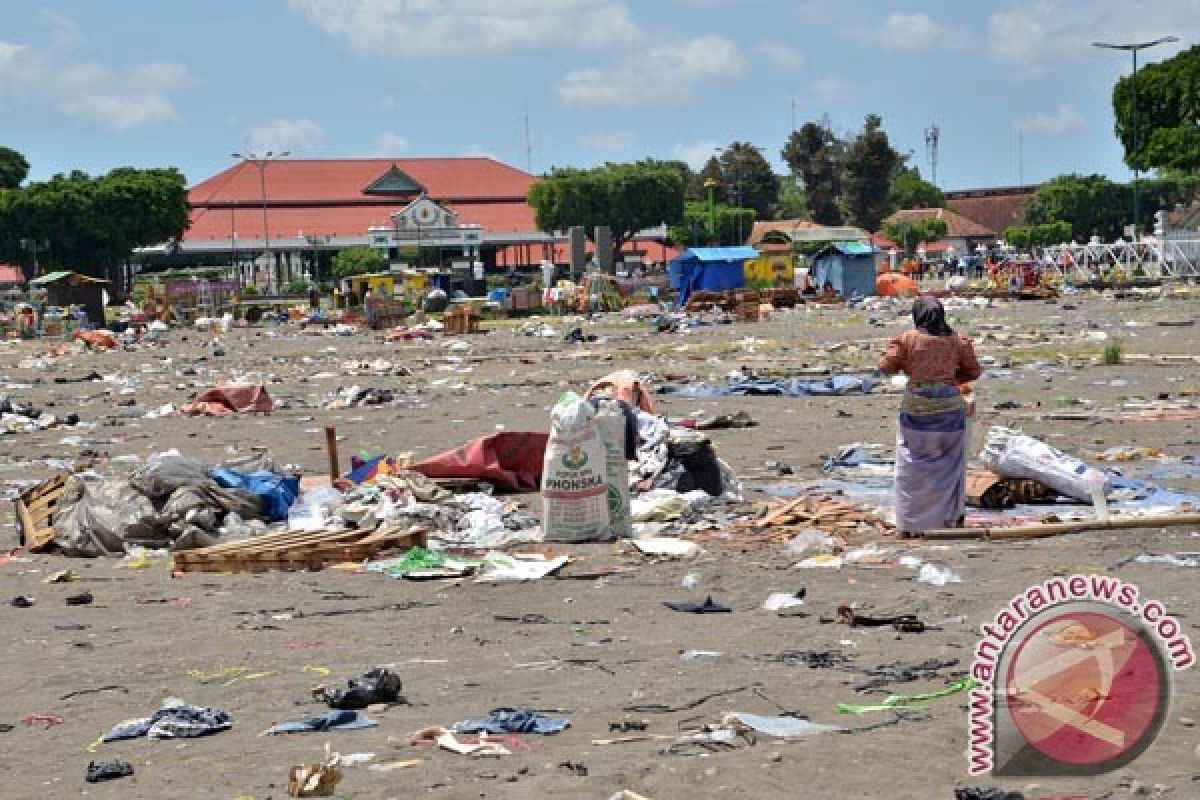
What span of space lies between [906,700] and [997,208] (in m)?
128

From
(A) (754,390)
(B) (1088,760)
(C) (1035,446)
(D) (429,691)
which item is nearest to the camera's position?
(B) (1088,760)

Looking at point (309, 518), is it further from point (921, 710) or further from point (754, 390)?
point (754, 390)

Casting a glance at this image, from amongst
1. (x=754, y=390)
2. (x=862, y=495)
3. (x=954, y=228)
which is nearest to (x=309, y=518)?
(x=862, y=495)

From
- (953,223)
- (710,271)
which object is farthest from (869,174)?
(710,271)

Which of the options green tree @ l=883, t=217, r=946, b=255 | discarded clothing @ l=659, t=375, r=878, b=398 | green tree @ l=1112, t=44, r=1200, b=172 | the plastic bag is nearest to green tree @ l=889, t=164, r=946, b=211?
green tree @ l=883, t=217, r=946, b=255

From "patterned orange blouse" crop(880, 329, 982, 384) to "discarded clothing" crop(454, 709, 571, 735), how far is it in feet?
13.8

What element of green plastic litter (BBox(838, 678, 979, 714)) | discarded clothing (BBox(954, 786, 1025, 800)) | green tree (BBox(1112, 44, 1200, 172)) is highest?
green tree (BBox(1112, 44, 1200, 172))

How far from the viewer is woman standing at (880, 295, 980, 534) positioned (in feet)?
32.6

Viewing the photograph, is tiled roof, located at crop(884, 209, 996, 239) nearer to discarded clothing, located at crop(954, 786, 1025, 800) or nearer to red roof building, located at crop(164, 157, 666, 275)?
red roof building, located at crop(164, 157, 666, 275)

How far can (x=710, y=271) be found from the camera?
51.7m

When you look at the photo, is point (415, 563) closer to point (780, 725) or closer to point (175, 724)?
point (175, 724)

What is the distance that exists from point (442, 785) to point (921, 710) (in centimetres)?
176

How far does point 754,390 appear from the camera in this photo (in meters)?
20.9

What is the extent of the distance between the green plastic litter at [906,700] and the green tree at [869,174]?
10295 cm
